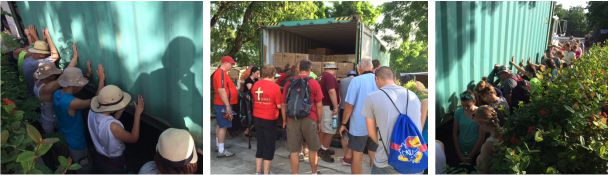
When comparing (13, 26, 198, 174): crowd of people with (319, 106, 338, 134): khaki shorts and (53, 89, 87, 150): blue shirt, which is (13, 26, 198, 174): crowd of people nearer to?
(53, 89, 87, 150): blue shirt

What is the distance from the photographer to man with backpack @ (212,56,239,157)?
11.6ft

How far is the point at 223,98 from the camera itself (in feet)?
11.7

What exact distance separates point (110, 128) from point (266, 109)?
1210mm

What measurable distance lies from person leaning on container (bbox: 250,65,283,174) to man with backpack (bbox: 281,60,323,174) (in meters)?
0.08

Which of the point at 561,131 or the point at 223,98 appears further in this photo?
the point at 223,98

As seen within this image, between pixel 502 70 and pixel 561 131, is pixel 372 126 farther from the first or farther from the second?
pixel 502 70

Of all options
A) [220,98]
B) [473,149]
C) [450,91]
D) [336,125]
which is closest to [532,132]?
[473,149]

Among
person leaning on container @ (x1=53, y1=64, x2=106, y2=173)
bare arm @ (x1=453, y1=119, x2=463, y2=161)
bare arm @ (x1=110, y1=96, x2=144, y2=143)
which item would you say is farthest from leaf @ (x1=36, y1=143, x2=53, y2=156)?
bare arm @ (x1=453, y1=119, x2=463, y2=161)

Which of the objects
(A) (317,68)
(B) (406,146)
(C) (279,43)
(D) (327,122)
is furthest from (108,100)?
(C) (279,43)

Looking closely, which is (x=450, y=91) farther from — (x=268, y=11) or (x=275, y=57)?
(x=268, y=11)

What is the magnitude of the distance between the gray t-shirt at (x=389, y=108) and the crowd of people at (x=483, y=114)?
0.48 metres

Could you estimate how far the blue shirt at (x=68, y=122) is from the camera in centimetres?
243

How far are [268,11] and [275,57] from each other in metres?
1.40

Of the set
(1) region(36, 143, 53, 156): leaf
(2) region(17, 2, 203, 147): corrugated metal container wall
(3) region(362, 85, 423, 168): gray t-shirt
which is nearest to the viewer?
(1) region(36, 143, 53, 156): leaf
